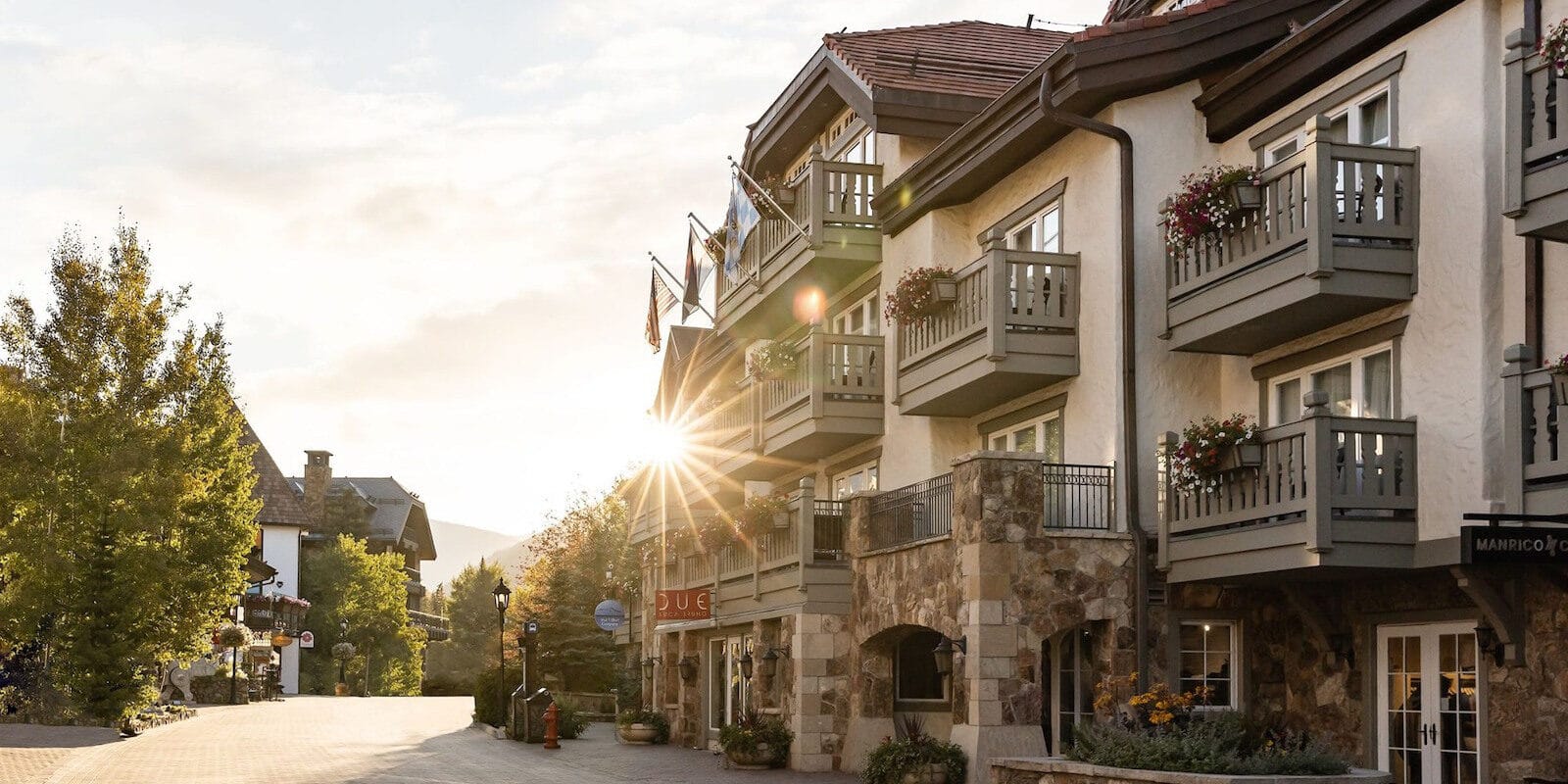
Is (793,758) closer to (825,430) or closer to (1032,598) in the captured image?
(825,430)

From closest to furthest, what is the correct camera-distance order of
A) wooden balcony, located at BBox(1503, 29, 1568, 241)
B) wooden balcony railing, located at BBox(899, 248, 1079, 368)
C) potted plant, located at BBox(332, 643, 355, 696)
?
wooden balcony, located at BBox(1503, 29, 1568, 241)
wooden balcony railing, located at BBox(899, 248, 1079, 368)
potted plant, located at BBox(332, 643, 355, 696)

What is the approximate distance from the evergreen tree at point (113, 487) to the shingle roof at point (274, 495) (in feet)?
155

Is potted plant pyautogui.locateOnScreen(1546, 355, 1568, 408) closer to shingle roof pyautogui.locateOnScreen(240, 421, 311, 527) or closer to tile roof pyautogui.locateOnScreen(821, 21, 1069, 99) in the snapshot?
tile roof pyautogui.locateOnScreen(821, 21, 1069, 99)

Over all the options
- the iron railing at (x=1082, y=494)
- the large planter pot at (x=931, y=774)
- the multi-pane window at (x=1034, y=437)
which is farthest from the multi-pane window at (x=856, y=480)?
the large planter pot at (x=931, y=774)

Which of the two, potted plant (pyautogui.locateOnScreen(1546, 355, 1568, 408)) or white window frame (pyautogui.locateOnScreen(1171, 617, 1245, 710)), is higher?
potted plant (pyautogui.locateOnScreen(1546, 355, 1568, 408))

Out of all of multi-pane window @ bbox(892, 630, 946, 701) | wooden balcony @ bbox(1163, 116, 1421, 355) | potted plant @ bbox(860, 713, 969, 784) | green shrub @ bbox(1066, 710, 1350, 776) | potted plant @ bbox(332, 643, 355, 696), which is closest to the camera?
green shrub @ bbox(1066, 710, 1350, 776)

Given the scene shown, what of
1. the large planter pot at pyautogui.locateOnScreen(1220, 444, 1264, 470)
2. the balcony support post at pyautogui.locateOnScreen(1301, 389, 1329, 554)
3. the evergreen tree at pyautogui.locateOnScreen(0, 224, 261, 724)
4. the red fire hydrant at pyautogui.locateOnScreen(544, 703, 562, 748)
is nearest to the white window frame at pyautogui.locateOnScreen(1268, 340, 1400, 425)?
the large planter pot at pyautogui.locateOnScreen(1220, 444, 1264, 470)

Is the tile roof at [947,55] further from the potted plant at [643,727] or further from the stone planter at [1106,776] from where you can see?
the potted plant at [643,727]

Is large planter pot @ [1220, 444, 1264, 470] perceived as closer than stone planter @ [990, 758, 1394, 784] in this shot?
No

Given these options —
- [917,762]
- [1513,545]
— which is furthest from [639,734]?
[1513,545]

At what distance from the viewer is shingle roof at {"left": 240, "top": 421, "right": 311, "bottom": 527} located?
273ft

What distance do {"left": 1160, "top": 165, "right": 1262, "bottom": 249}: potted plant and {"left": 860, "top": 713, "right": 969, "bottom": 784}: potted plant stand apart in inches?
263

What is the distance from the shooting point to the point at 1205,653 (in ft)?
69.2

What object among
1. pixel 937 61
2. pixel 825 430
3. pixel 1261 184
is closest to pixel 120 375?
pixel 825 430
